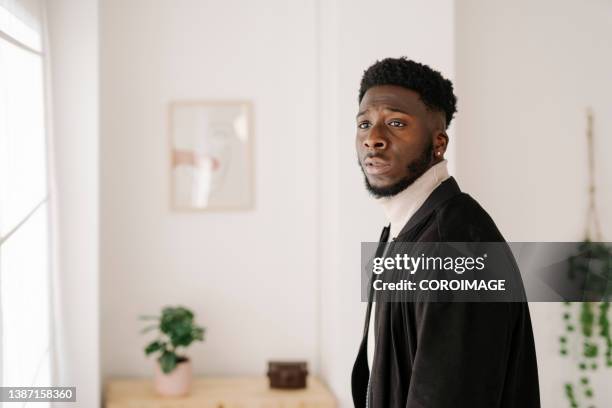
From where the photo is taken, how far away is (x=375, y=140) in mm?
1511

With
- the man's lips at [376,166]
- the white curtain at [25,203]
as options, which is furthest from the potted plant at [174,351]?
the man's lips at [376,166]

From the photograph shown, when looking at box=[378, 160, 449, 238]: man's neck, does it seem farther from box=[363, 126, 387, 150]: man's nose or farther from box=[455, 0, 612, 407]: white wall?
box=[455, 0, 612, 407]: white wall

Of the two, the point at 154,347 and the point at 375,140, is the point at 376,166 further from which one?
the point at 154,347

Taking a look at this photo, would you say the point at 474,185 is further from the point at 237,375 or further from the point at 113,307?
the point at 113,307

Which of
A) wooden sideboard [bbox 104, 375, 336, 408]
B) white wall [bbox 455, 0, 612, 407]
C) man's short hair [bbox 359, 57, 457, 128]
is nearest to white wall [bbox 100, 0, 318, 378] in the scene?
wooden sideboard [bbox 104, 375, 336, 408]

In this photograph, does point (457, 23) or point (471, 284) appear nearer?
point (471, 284)

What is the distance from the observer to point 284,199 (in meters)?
3.29

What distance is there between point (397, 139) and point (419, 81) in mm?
144

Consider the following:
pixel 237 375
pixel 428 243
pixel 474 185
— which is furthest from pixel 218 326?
pixel 428 243

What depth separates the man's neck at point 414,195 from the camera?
1528 mm

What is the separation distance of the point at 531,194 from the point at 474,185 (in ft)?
0.90

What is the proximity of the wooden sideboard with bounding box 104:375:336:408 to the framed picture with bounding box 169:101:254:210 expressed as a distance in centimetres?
79

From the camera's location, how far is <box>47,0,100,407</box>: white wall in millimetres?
2781

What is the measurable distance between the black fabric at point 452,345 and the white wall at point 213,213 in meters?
1.75
